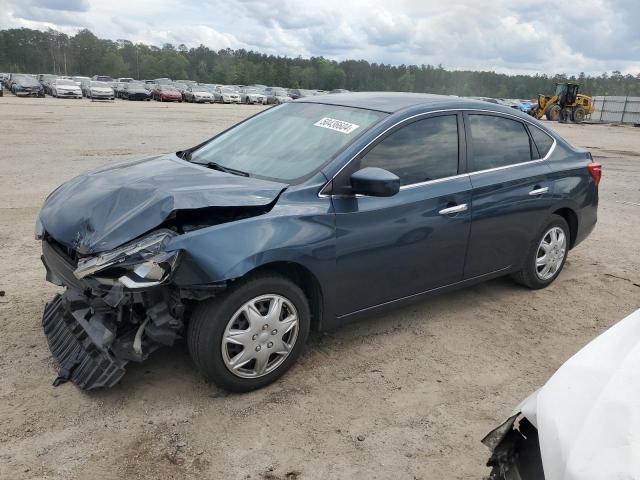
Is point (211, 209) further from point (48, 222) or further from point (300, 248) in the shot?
point (48, 222)

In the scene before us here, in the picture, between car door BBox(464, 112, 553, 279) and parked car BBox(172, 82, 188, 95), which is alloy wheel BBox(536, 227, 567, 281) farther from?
parked car BBox(172, 82, 188, 95)

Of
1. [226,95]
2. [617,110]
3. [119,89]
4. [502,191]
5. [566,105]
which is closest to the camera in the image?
[502,191]

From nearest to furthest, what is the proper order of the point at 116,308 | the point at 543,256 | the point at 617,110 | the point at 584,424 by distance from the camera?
the point at 584,424 → the point at 116,308 → the point at 543,256 → the point at 617,110

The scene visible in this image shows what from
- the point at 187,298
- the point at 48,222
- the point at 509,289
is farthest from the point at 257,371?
the point at 509,289

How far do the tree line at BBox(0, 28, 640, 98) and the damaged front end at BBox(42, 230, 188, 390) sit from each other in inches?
3621

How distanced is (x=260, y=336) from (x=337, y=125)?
5.23 ft

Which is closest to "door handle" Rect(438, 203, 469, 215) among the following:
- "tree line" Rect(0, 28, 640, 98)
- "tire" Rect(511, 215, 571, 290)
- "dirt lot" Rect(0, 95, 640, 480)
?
"dirt lot" Rect(0, 95, 640, 480)

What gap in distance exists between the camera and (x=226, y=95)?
4481 centimetres

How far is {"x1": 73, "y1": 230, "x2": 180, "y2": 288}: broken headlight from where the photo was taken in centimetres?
277

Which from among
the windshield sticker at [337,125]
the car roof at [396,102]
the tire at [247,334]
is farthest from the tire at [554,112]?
the tire at [247,334]

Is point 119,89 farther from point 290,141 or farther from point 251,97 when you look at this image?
point 290,141

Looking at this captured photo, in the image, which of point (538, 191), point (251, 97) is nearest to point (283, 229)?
point (538, 191)

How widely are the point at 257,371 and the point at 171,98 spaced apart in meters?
42.6

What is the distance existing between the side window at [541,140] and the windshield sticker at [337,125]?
192 cm
